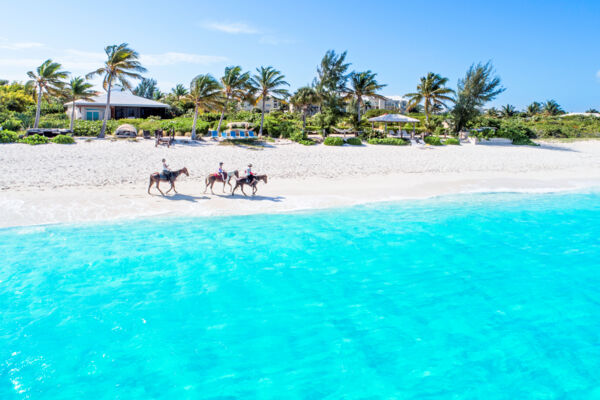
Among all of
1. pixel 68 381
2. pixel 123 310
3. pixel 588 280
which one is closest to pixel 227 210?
pixel 123 310

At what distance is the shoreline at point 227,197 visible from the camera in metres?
14.6

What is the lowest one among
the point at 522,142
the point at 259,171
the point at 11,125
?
the point at 259,171

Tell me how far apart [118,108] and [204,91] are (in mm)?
22607

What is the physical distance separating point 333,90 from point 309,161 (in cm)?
2343

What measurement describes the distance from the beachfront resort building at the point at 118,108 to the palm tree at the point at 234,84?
19225mm

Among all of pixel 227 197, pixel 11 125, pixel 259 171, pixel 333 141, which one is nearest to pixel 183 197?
pixel 227 197

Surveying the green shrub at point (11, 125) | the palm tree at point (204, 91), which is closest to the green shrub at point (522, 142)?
the palm tree at point (204, 91)

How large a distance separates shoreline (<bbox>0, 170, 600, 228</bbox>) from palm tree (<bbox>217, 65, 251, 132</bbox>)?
698 inches

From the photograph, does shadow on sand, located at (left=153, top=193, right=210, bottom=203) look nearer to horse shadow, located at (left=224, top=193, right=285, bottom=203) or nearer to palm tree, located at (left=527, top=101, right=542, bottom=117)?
horse shadow, located at (left=224, top=193, right=285, bottom=203)

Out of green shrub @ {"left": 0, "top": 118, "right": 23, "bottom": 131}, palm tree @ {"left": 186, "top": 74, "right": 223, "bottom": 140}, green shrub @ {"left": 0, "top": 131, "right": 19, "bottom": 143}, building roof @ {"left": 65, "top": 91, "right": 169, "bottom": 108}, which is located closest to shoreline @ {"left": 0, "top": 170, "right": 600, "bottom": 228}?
green shrub @ {"left": 0, "top": 131, "right": 19, "bottom": 143}

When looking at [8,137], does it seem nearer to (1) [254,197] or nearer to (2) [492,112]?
(1) [254,197]

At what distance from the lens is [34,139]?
92.9 ft

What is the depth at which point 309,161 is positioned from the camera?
2667cm

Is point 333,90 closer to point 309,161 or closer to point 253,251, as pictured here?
point 309,161
